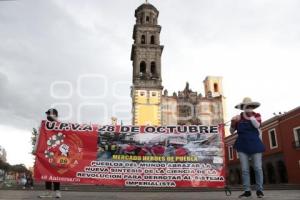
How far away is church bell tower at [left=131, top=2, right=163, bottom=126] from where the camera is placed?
45.5m

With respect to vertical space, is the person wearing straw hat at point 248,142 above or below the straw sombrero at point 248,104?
below

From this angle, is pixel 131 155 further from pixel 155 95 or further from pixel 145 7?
pixel 145 7

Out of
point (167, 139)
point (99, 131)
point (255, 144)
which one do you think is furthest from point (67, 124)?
point (255, 144)

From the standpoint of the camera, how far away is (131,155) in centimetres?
838

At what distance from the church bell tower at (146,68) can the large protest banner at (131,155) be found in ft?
→ 117

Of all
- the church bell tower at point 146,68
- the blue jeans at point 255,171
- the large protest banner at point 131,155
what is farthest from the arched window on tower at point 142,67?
the blue jeans at point 255,171

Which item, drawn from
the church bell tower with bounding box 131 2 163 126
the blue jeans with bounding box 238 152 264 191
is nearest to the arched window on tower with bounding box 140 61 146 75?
the church bell tower with bounding box 131 2 163 126

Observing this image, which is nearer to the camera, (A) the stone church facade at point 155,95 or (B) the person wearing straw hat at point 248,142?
(B) the person wearing straw hat at point 248,142

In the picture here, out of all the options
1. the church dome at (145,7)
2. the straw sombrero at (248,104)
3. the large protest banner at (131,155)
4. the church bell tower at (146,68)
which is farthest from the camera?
the church dome at (145,7)

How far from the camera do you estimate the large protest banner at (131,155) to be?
26.8ft

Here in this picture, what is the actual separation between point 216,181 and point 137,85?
38.4 meters

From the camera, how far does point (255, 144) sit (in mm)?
6785

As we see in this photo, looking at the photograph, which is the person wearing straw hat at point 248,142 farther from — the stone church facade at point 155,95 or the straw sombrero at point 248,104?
the stone church facade at point 155,95

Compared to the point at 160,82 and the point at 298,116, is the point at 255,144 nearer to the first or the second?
the point at 298,116
